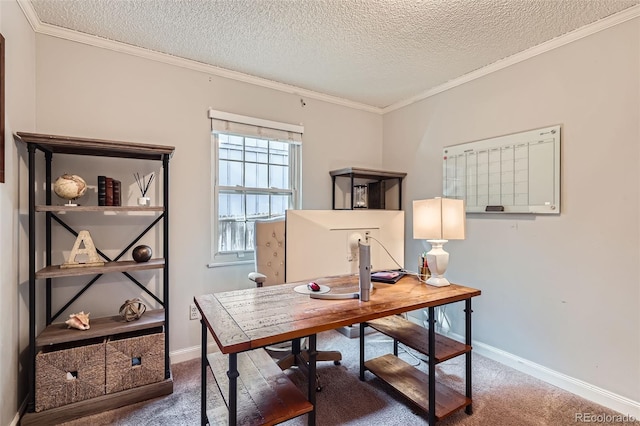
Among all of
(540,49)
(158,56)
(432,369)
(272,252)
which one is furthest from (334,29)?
(432,369)

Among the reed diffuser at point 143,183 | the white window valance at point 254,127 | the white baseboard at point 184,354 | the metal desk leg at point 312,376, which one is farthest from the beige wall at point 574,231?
the reed diffuser at point 143,183

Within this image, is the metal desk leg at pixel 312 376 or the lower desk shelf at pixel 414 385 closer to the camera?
the metal desk leg at pixel 312 376

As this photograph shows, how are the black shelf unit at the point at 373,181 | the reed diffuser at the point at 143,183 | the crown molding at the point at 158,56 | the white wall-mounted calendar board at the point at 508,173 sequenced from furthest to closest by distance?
the black shelf unit at the point at 373,181 < the reed diffuser at the point at 143,183 < the white wall-mounted calendar board at the point at 508,173 < the crown molding at the point at 158,56

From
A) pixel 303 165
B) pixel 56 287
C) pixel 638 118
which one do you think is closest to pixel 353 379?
pixel 303 165

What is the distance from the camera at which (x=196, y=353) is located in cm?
261

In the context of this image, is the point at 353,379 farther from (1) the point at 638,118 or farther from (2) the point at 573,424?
(1) the point at 638,118

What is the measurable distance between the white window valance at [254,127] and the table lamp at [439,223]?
5.29ft

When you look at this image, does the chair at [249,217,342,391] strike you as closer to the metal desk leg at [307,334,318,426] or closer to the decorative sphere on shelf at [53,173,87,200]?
the metal desk leg at [307,334,318,426]

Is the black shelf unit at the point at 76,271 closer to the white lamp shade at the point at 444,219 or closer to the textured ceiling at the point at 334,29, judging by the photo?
the textured ceiling at the point at 334,29

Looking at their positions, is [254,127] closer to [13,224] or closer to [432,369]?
[13,224]

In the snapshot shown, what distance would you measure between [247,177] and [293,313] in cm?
179

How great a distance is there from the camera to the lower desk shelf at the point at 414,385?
1817mm

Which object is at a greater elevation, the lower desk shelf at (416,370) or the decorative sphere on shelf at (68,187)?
the decorative sphere on shelf at (68,187)

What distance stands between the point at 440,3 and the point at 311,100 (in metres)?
1.62
